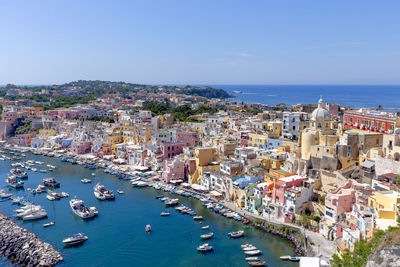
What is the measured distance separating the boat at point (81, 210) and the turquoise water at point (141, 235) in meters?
0.38

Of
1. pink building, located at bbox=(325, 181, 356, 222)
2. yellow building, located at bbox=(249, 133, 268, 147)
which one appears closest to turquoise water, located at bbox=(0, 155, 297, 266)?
pink building, located at bbox=(325, 181, 356, 222)

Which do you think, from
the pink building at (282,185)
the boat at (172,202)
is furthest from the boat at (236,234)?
the boat at (172,202)

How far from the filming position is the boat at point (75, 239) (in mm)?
21281

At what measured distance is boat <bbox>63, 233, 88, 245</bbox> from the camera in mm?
21281

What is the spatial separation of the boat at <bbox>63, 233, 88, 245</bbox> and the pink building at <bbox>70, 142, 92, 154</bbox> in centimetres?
2722

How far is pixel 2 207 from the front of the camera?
27.6 metres

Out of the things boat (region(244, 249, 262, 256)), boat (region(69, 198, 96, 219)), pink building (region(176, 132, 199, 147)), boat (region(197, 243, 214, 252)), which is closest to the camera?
boat (region(244, 249, 262, 256))

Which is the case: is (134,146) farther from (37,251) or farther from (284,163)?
(37,251)

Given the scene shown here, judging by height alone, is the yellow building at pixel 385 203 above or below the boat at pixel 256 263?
above

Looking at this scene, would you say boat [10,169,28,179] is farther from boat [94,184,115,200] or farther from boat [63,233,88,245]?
boat [63,233,88,245]

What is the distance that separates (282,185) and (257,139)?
11.7 meters

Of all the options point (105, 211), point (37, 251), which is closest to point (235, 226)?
point (105, 211)

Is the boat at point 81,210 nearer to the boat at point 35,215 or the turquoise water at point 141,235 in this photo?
the turquoise water at point 141,235

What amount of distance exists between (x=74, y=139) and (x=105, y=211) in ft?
85.7
